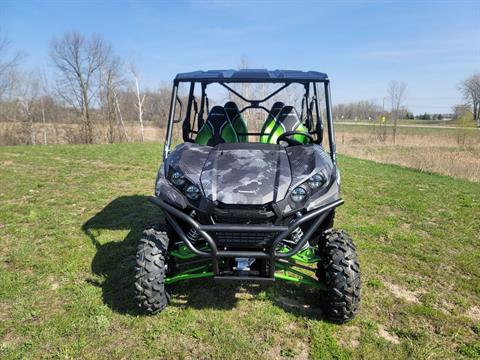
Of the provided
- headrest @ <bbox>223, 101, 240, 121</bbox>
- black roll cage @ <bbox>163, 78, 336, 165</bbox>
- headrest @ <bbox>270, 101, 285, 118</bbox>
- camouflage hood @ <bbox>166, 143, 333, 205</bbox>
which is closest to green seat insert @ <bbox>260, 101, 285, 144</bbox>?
headrest @ <bbox>270, 101, 285, 118</bbox>

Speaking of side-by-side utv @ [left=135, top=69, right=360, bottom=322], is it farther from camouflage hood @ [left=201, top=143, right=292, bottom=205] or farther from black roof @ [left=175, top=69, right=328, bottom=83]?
black roof @ [left=175, top=69, right=328, bottom=83]

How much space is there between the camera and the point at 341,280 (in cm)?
253

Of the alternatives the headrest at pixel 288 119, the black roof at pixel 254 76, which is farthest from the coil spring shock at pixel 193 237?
the headrest at pixel 288 119

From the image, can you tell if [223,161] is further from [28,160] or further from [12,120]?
[12,120]

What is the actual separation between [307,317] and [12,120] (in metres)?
26.9

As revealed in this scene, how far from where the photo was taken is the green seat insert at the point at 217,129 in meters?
3.96

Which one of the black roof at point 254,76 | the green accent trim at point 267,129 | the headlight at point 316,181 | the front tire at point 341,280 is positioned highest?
the black roof at point 254,76

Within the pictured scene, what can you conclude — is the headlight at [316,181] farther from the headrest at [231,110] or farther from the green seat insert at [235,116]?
the headrest at [231,110]

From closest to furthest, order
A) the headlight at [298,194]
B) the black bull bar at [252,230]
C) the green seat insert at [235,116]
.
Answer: the black bull bar at [252,230] → the headlight at [298,194] → the green seat insert at [235,116]

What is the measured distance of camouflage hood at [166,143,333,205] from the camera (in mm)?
2475

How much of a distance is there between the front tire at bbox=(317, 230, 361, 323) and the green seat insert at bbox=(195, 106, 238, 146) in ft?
6.04

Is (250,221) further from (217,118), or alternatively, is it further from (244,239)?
(217,118)

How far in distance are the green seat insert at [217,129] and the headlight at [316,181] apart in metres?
1.54

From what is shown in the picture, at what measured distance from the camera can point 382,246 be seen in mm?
4387
